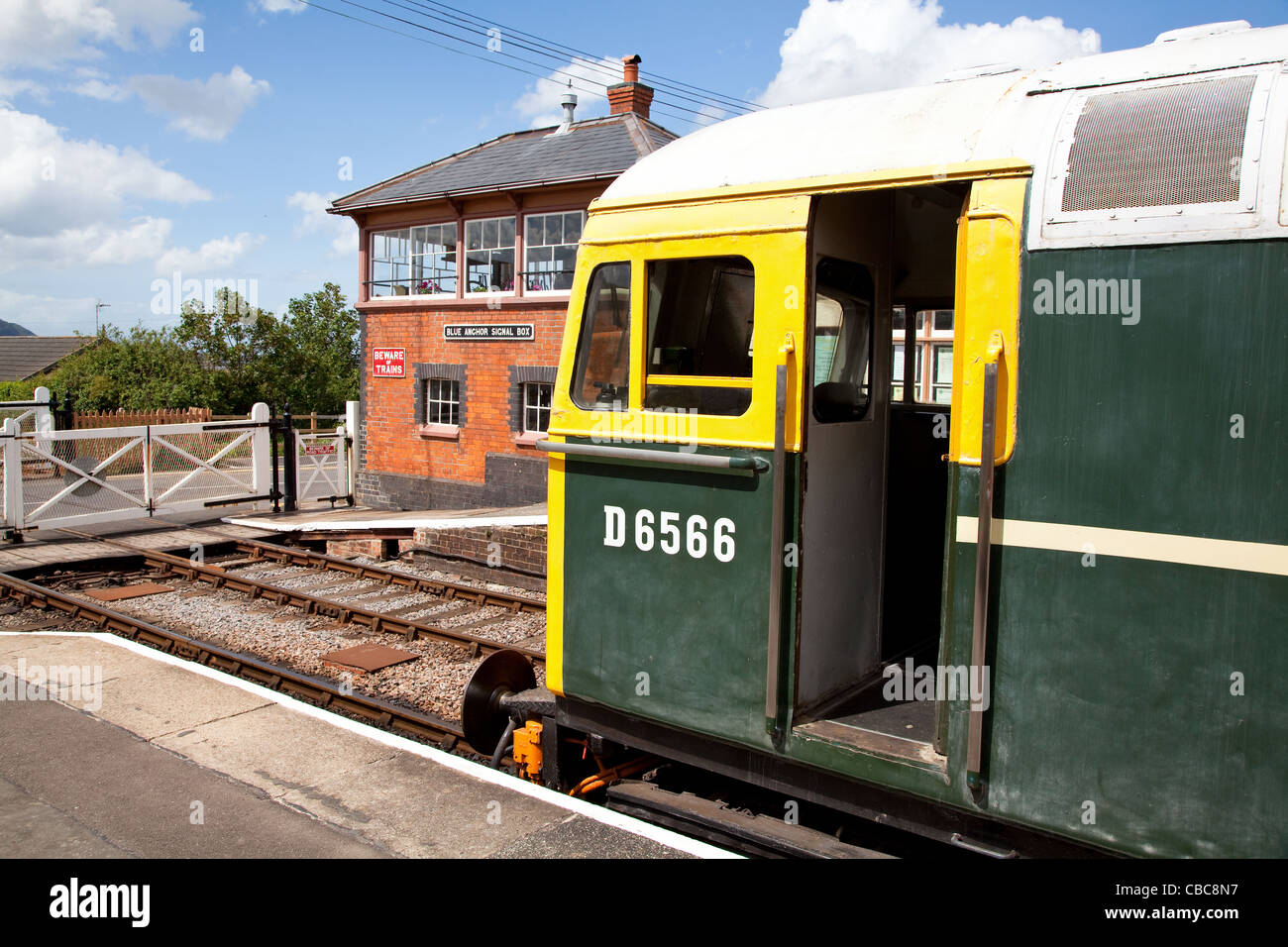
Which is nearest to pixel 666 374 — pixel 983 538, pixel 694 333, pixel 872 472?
pixel 694 333

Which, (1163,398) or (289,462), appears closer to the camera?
(1163,398)

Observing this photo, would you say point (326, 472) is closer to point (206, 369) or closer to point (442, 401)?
point (442, 401)

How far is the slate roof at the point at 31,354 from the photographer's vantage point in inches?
1893

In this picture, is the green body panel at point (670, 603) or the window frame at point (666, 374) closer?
the green body panel at point (670, 603)

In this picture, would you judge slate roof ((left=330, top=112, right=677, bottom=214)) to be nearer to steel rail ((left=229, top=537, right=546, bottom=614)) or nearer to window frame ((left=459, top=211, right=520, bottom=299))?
window frame ((left=459, top=211, right=520, bottom=299))

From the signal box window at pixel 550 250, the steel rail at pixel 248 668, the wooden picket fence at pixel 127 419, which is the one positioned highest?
the signal box window at pixel 550 250

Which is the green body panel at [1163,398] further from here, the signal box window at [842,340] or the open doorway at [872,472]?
the signal box window at [842,340]

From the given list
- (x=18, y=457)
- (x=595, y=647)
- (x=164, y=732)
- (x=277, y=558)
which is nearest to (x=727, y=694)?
(x=595, y=647)

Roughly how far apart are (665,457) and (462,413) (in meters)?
15.7

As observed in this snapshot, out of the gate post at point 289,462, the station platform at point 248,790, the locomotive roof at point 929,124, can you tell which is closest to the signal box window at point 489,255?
the gate post at point 289,462

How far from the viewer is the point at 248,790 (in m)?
4.74

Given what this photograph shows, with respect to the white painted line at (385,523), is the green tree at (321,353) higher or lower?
higher

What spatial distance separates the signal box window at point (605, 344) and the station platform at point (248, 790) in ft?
6.38
